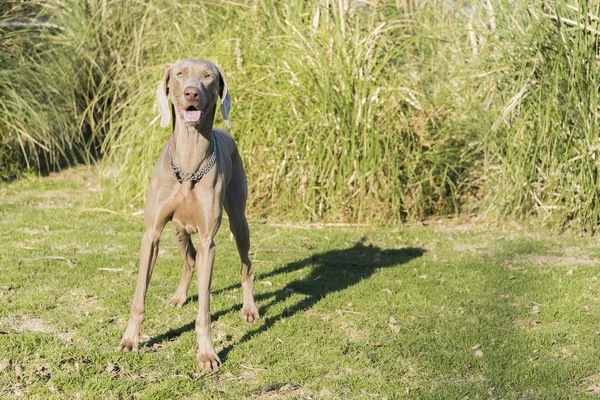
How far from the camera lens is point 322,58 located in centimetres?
823

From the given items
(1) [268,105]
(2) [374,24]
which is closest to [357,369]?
(1) [268,105]

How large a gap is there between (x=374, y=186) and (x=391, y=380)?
3.96m

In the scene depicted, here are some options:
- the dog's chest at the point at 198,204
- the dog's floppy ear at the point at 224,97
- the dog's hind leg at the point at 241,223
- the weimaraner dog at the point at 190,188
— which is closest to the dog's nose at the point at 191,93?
the weimaraner dog at the point at 190,188

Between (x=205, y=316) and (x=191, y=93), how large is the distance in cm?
129

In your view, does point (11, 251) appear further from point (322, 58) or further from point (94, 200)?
point (322, 58)

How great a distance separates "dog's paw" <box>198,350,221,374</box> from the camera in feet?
14.0

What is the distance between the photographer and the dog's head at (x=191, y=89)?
13.9 feet

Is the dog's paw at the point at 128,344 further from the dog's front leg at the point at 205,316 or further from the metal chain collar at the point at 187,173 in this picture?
the metal chain collar at the point at 187,173


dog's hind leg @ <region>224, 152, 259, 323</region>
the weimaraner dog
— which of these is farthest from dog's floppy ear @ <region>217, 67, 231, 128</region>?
dog's hind leg @ <region>224, 152, 259, 323</region>

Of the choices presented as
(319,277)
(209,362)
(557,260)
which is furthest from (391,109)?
(209,362)

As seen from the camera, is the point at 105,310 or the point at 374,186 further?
the point at 374,186

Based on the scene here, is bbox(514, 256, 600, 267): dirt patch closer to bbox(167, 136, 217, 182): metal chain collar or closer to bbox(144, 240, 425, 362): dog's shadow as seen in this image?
bbox(144, 240, 425, 362): dog's shadow

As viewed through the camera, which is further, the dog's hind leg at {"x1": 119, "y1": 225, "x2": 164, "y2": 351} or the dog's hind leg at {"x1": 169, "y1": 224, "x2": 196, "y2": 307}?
the dog's hind leg at {"x1": 169, "y1": 224, "x2": 196, "y2": 307}

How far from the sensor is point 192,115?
428cm
